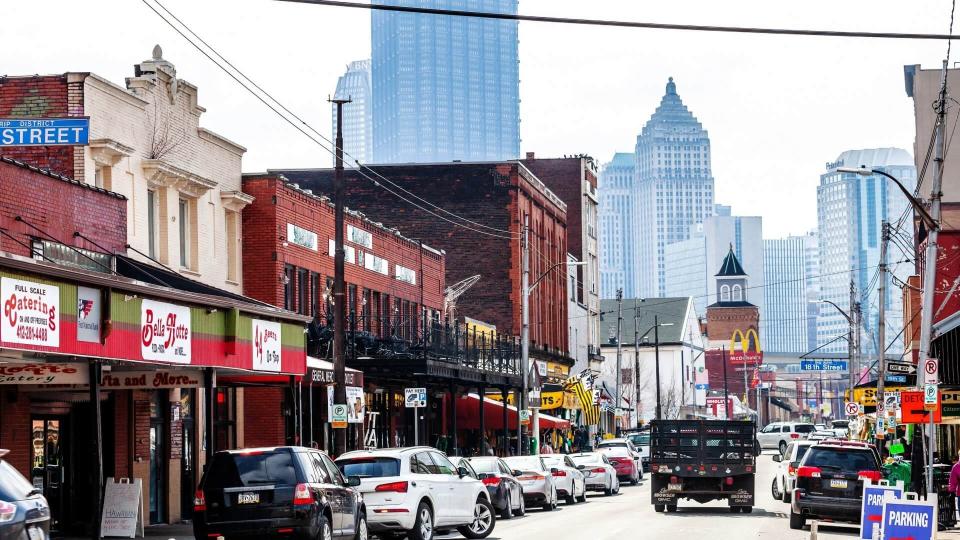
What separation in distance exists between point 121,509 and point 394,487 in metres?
5.08

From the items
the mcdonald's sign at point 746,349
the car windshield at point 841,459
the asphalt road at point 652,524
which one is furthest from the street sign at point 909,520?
the mcdonald's sign at point 746,349

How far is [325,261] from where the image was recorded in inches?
1686

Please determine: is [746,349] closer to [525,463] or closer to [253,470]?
[525,463]

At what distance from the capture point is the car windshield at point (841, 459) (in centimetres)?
2819

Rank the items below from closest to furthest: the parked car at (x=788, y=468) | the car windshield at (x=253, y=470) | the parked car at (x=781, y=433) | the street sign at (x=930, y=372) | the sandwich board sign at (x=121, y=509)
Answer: the car windshield at (x=253, y=470) < the sandwich board sign at (x=121, y=509) < the street sign at (x=930, y=372) < the parked car at (x=788, y=468) < the parked car at (x=781, y=433)

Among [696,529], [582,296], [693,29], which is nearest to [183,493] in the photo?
[696,529]

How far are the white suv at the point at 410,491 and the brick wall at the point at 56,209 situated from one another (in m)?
6.53

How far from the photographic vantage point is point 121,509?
2550cm

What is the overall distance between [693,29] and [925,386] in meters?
15.5

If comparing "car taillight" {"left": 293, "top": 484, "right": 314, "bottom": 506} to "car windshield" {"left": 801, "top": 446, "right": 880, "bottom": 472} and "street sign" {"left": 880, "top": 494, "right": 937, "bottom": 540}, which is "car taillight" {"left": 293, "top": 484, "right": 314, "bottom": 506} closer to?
"street sign" {"left": 880, "top": 494, "right": 937, "bottom": 540}

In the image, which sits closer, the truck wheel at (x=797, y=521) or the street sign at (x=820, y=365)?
the truck wheel at (x=797, y=521)

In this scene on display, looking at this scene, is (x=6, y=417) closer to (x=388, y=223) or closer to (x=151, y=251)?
(x=151, y=251)

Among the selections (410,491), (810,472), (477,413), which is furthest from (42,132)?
(477,413)

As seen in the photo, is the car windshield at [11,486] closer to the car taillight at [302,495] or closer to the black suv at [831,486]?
the car taillight at [302,495]
